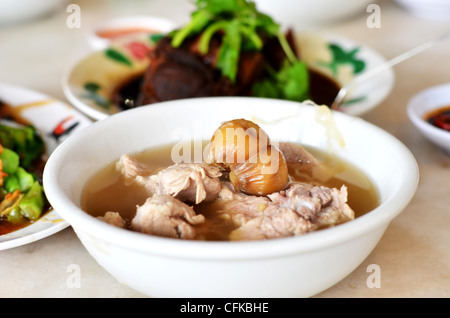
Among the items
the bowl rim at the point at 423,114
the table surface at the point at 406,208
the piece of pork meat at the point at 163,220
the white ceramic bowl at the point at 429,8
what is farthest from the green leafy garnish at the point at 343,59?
the piece of pork meat at the point at 163,220

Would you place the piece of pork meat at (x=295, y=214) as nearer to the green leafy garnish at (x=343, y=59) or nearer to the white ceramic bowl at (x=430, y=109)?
the white ceramic bowl at (x=430, y=109)

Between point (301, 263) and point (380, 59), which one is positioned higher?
point (301, 263)

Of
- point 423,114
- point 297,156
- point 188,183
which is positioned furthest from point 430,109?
point 188,183

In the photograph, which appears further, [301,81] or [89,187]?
[301,81]

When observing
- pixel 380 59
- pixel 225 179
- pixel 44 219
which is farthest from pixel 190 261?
pixel 380 59

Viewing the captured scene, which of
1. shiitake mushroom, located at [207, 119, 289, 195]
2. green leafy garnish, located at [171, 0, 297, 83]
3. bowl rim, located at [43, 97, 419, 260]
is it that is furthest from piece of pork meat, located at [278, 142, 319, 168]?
green leafy garnish, located at [171, 0, 297, 83]

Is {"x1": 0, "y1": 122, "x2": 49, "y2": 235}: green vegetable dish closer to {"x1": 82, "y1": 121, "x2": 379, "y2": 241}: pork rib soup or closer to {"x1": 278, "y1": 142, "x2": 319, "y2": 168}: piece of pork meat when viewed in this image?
{"x1": 82, "y1": 121, "x2": 379, "y2": 241}: pork rib soup
